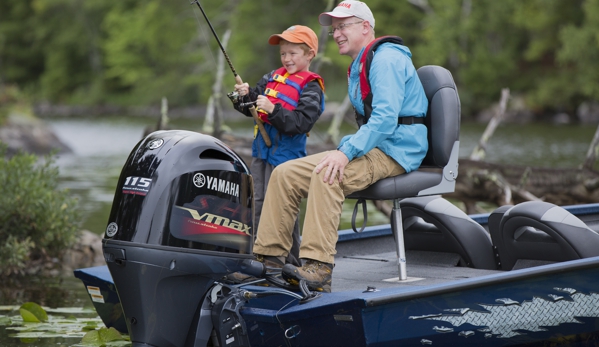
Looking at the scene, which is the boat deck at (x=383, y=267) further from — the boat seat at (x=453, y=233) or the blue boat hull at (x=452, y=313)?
the blue boat hull at (x=452, y=313)

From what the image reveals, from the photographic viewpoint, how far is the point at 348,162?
3.46 metres

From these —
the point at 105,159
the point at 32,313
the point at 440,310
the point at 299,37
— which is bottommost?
the point at 105,159

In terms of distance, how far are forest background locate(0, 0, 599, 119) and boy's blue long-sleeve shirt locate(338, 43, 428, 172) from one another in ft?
66.7

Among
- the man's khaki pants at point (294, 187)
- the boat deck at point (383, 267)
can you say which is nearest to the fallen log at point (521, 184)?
the boat deck at point (383, 267)

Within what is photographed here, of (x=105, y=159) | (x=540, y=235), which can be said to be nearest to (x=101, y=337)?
(x=540, y=235)

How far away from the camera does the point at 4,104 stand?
16.9m

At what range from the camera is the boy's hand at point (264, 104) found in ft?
Result: 12.1

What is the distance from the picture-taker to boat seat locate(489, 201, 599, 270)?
3713 mm

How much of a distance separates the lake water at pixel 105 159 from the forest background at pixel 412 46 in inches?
143

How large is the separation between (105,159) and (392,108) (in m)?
14.4

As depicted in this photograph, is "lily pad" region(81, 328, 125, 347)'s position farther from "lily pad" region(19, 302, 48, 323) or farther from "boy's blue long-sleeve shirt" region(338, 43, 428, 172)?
"boy's blue long-sleeve shirt" region(338, 43, 428, 172)

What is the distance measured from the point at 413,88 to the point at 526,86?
108 feet

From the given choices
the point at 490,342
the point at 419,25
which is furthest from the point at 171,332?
the point at 419,25

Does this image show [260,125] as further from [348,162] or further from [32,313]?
[32,313]
